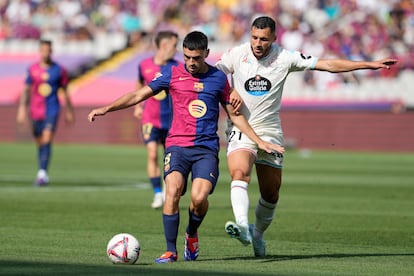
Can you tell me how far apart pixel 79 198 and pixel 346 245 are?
6.73 m

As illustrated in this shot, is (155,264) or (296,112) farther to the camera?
(296,112)

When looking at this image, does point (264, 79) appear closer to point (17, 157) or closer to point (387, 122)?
point (17, 157)

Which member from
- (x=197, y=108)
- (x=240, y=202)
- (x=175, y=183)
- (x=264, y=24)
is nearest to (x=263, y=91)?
(x=264, y=24)

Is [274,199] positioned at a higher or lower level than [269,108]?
lower

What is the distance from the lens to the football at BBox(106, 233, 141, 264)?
908cm

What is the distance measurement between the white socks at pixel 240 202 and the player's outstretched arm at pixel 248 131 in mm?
401

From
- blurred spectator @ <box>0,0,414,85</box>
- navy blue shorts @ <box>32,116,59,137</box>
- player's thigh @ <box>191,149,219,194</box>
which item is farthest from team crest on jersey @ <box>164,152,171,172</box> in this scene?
blurred spectator @ <box>0,0,414,85</box>

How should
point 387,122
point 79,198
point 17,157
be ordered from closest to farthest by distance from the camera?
point 79,198
point 17,157
point 387,122

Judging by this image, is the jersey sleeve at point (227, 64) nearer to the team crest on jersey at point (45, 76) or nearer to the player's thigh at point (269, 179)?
the player's thigh at point (269, 179)

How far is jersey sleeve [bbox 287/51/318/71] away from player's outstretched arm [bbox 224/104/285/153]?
0.84 m

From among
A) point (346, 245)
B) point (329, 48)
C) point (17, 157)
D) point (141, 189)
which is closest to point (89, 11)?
point (329, 48)

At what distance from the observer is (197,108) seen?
9.70 m

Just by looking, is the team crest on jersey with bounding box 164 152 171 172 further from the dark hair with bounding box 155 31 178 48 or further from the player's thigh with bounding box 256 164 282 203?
the dark hair with bounding box 155 31 178 48

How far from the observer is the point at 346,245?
37.0ft
